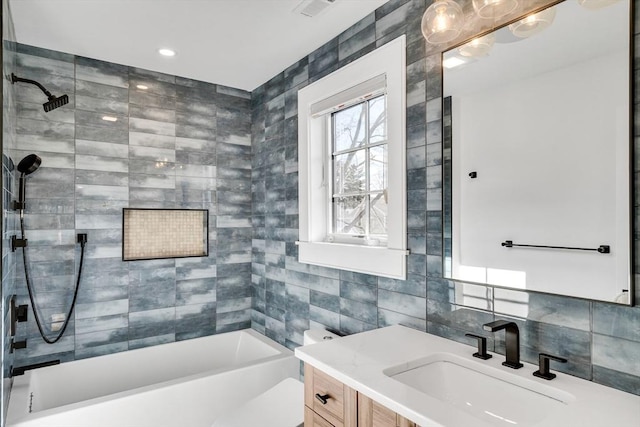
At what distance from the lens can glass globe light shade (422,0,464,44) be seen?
60.1 inches

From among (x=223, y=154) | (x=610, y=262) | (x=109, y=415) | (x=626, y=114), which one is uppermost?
(x=223, y=154)

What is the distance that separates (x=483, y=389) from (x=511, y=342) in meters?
0.20

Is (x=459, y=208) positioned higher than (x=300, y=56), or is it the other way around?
(x=300, y=56)

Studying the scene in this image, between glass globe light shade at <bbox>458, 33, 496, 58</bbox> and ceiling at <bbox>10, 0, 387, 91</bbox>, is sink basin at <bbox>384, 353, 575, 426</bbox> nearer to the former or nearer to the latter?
glass globe light shade at <bbox>458, 33, 496, 58</bbox>

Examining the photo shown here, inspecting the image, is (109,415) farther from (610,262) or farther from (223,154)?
(610,262)

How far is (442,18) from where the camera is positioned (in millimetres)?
1534

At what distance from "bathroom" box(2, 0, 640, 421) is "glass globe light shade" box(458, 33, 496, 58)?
0.49 ft

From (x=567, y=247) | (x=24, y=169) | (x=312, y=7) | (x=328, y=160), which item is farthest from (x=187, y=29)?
(x=567, y=247)

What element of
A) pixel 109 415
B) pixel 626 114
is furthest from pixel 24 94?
pixel 626 114

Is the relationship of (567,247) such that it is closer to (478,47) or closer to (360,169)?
(478,47)

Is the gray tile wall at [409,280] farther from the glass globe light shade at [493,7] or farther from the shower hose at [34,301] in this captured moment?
the shower hose at [34,301]

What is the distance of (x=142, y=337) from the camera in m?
3.08

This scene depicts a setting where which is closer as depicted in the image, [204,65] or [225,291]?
[204,65]

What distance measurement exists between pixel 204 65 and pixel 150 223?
1302mm
